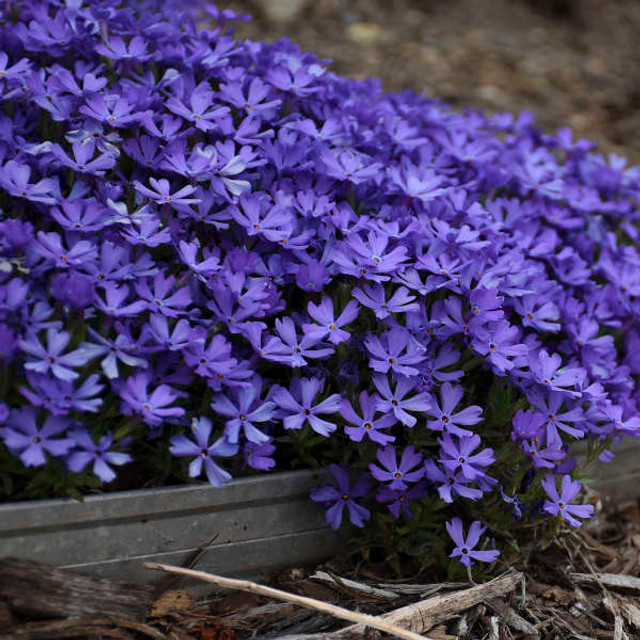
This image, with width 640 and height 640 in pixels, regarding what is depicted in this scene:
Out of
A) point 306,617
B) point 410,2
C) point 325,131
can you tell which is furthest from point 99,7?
point 410,2

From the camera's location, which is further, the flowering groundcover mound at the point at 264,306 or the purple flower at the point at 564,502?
the purple flower at the point at 564,502

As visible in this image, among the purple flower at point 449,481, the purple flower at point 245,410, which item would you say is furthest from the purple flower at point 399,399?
the purple flower at point 245,410

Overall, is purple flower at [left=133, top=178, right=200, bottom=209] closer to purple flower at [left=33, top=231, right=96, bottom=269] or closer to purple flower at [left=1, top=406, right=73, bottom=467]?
purple flower at [left=33, top=231, right=96, bottom=269]

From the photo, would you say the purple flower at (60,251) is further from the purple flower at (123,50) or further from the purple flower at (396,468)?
the purple flower at (396,468)

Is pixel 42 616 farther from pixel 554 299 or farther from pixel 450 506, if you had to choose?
pixel 554 299

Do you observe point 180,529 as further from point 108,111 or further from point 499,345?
point 108,111

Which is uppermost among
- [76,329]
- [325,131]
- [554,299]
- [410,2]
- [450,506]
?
[410,2]
